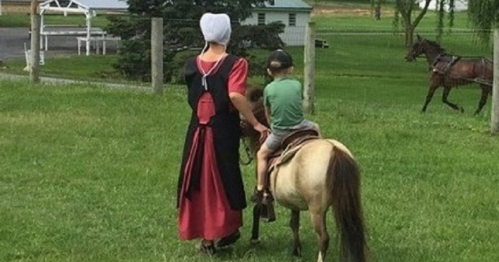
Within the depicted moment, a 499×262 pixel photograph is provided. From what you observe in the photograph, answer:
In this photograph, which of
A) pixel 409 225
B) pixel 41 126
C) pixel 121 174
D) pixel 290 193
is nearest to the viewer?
pixel 290 193

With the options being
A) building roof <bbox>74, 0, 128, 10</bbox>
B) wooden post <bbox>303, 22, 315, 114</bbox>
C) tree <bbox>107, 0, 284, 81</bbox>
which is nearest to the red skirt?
wooden post <bbox>303, 22, 315, 114</bbox>

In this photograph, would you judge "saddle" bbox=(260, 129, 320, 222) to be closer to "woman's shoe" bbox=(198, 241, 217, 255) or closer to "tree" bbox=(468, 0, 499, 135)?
"woman's shoe" bbox=(198, 241, 217, 255)

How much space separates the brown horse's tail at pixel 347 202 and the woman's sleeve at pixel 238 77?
998 millimetres

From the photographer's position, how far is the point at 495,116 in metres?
15.2

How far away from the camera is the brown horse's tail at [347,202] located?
6715mm

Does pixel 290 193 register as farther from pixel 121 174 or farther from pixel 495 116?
pixel 495 116

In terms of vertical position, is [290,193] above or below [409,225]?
above

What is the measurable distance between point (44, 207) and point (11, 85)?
1037 centimetres

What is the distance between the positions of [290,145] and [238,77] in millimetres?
655

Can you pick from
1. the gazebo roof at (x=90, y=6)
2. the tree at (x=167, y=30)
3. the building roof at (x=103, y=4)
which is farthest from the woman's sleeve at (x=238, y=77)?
the building roof at (x=103, y=4)

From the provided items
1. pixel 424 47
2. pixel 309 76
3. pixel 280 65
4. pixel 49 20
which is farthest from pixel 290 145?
pixel 49 20

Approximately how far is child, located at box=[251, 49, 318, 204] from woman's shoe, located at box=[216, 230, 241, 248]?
0.46 meters

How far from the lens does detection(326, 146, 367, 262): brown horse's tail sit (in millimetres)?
6715

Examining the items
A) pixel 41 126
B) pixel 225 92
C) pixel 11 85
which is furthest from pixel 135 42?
pixel 225 92
